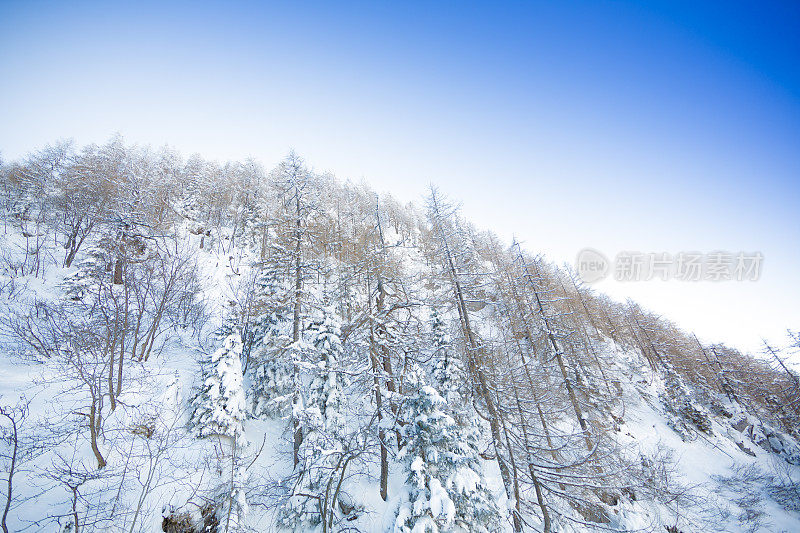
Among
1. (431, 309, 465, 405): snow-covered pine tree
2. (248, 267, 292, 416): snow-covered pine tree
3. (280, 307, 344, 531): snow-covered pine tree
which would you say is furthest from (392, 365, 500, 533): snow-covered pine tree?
(248, 267, 292, 416): snow-covered pine tree

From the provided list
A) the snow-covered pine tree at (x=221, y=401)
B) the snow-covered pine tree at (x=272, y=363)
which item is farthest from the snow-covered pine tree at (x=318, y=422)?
the snow-covered pine tree at (x=221, y=401)

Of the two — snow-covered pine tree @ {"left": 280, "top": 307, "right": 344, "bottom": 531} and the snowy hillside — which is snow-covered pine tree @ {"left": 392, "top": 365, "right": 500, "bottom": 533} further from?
snow-covered pine tree @ {"left": 280, "top": 307, "right": 344, "bottom": 531}

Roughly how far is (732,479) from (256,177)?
66312mm

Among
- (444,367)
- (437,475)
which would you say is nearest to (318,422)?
(437,475)

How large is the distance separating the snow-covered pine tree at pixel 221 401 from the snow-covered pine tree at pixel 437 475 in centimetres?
890

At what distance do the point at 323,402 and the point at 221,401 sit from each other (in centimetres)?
456

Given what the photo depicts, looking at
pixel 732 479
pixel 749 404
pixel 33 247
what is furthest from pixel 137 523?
pixel 749 404

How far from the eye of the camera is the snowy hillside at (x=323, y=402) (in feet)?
26.5

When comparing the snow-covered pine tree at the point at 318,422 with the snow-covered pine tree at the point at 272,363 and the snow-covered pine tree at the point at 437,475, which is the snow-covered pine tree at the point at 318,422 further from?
the snow-covered pine tree at the point at 437,475

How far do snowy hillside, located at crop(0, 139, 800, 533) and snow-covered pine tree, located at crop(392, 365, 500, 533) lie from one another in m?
0.06

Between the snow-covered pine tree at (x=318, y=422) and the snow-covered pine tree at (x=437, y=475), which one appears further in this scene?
the snow-covered pine tree at (x=318, y=422)

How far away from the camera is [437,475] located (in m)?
7.13

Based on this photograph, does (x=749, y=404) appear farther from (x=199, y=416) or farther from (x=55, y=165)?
(x=55, y=165)

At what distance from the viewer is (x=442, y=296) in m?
12.9
